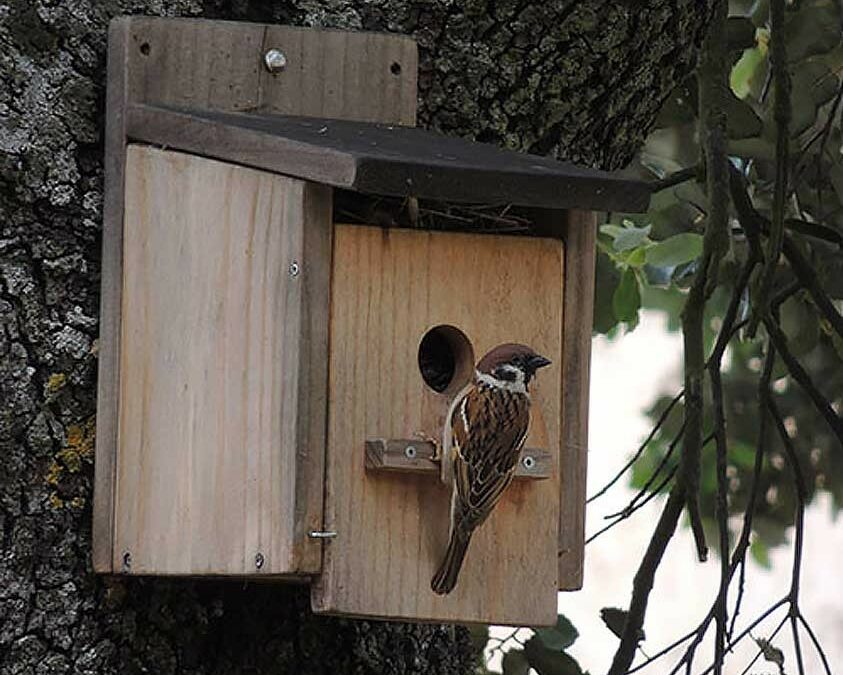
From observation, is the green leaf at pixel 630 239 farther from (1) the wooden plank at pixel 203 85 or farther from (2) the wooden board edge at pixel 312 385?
(2) the wooden board edge at pixel 312 385

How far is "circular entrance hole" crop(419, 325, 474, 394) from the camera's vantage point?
7.50ft

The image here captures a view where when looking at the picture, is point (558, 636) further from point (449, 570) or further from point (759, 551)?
point (759, 551)

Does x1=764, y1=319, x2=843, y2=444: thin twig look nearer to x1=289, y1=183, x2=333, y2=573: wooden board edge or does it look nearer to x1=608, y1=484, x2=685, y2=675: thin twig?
x1=608, y1=484, x2=685, y2=675: thin twig

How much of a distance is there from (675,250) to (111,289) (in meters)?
0.98

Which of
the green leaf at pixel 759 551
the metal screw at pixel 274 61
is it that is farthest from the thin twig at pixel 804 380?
the green leaf at pixel 759 551

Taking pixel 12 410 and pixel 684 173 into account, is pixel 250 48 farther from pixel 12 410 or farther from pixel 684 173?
pixel 684 173

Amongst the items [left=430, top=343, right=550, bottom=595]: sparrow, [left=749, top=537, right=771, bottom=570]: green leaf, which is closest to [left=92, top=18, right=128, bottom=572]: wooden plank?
[left=430, top=343, right=550, bottom=595]: sparrow

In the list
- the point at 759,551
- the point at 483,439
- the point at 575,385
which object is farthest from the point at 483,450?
the point at 759,551

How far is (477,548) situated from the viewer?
2.24 meters

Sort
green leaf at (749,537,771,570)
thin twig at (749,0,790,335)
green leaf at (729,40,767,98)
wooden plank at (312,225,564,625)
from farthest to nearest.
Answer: green leaf at (749,537,771,570)
green leaf at (729,40,767,98)
thin twig at (749,0,790,335)
wooden plank at (312,225,564,625)

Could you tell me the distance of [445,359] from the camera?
2350 mm

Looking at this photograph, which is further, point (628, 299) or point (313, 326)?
point (628, 299)

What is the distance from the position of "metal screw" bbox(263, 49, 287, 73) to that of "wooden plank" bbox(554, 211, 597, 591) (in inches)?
15.8

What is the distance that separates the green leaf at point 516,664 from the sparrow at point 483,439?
841mm
